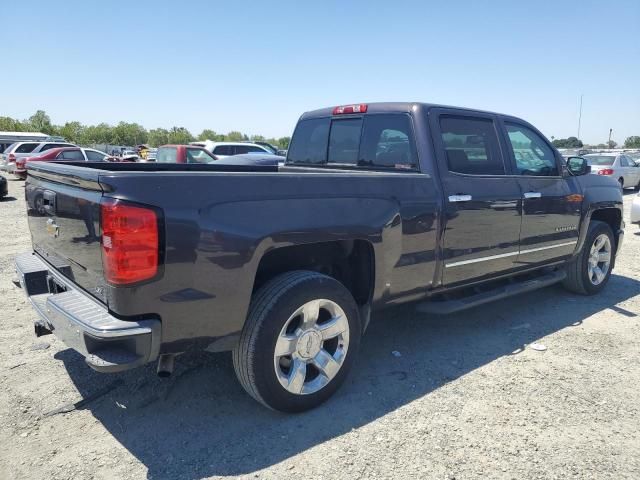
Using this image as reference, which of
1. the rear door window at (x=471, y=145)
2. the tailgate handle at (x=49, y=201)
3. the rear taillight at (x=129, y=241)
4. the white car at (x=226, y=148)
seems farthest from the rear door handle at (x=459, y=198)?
the white car at (x=226, y=148)

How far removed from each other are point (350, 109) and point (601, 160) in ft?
57.5

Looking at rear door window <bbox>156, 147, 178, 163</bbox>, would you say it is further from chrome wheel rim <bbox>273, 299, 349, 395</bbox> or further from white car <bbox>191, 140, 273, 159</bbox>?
chrome wheel rim <bbox>273, 299, 349, 395</bbox>

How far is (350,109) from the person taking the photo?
4.27m

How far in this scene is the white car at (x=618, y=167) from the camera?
17547 millimetres

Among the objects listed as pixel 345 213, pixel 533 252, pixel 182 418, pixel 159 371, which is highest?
pixel 345 213

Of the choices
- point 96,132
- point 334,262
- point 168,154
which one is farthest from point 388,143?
point 96,132

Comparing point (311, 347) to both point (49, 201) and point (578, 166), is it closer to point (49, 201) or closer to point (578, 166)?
point (49, 201)

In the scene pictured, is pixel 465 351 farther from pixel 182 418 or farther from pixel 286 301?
pixel 182 418

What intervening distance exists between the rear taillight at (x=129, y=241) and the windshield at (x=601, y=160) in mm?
19063

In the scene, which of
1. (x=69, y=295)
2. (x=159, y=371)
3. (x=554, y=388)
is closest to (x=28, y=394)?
(x=69, y=295)

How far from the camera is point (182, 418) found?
292cm

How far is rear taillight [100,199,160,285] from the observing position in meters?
2.24

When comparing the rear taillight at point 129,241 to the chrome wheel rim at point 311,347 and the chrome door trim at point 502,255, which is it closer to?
the chrome wheel rim at point 311,347

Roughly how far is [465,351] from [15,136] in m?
61.8
